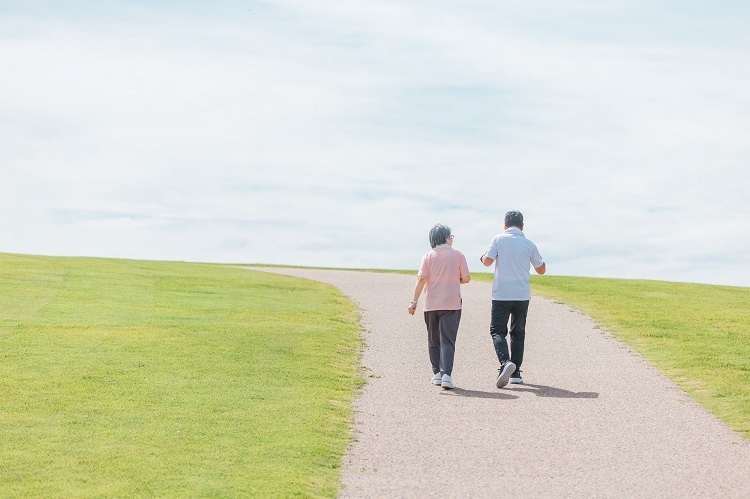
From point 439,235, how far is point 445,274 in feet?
1.98

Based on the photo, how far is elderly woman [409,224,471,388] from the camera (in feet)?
43.3

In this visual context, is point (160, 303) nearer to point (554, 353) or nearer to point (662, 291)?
point (554, 353)

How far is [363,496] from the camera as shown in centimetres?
811

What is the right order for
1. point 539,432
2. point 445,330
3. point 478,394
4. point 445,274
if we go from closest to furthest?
1. point 539,432
2. point 478,394
3. point 445,274
4. point 445,330

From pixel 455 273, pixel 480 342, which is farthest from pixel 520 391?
pixel 480 342

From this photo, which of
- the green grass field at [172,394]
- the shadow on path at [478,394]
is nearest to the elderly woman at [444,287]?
the shadow on path at [478,394]

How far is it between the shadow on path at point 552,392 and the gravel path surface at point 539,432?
0.02 metres

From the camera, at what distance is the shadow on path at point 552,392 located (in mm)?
12961

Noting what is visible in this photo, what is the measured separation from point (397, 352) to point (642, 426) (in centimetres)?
621

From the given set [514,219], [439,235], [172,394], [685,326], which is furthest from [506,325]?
[685,326]

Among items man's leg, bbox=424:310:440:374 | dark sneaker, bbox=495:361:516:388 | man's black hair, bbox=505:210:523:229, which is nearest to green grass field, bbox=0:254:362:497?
man's leg, bbox=424:310:440:374

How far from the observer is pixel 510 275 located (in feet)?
44.4

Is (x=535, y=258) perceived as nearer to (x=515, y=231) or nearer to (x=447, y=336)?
(x=515, y=231)

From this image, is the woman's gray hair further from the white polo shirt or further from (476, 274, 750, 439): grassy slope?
(476, 274, 750, 439): grassy slope
